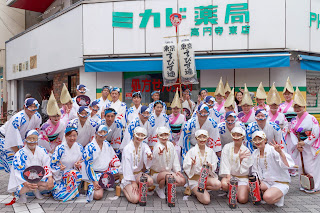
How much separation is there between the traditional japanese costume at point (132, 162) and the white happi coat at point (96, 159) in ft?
1.10

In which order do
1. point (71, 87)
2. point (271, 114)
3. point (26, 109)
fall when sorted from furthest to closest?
point (71, 87) → point (271, 114) → point (26, 109)

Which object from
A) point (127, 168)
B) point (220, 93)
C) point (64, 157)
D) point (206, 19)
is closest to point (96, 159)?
point (64, 157)

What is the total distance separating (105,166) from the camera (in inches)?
176

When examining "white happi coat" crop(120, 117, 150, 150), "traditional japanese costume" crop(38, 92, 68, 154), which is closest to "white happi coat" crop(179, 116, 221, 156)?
"white happi coat" crop(120, 117, 150, 150)

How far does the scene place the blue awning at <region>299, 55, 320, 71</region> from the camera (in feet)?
26.5

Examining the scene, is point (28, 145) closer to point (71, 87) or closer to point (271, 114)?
point (271, 114)

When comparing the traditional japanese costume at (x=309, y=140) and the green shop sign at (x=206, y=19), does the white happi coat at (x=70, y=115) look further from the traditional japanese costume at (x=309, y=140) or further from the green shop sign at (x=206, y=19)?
the traditional japanese costume at (x=309, y=140)

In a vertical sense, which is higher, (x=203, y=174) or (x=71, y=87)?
(x=71, y=87)

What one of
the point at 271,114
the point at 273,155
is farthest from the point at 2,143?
the point at 271,114

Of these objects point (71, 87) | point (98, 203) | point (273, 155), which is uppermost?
point (71, 87)

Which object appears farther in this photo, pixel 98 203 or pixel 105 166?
pixel 105 166

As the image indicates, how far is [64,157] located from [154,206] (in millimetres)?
1716

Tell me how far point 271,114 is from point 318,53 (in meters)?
5.01

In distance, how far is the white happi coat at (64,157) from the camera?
415 centimetres
